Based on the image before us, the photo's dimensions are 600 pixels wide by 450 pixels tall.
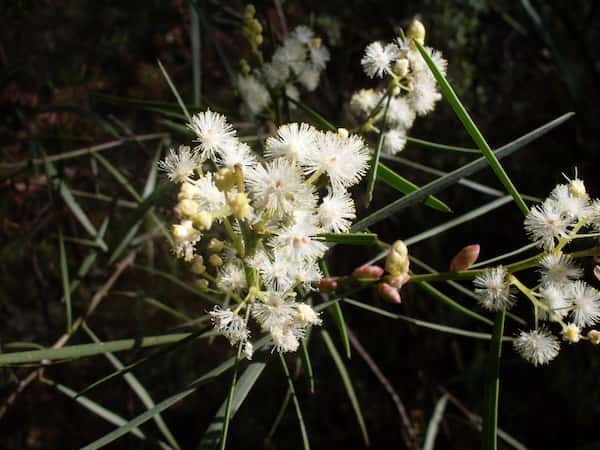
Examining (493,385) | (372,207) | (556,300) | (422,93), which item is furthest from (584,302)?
(372,207)

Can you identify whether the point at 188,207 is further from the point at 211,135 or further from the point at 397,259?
the point at 397,259

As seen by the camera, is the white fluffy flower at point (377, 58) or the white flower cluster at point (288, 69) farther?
the white flower cluster at point (288, 69)

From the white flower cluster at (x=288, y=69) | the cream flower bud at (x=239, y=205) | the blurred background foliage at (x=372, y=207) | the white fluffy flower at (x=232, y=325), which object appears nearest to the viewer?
the cream flower bud at (x=239, y=205)

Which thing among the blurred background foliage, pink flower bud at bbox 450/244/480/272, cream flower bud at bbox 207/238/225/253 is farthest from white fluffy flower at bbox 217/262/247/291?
the blurred background foliage

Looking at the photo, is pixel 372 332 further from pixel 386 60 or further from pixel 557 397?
pixel 386 60

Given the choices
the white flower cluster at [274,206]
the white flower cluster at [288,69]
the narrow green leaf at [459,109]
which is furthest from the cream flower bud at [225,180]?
the white flower cluster at [288,69]

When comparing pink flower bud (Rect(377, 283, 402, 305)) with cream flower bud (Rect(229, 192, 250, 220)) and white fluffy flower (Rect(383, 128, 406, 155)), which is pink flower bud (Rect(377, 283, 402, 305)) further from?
white fluffy flower (Rect(383, 128, 406, 155))

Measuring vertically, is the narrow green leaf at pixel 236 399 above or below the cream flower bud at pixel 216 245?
below

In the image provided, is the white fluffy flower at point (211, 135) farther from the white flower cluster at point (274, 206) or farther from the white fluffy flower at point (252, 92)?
the white fluffy flower at point (252, 92)
